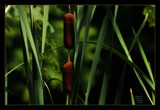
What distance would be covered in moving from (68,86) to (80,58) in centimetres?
16

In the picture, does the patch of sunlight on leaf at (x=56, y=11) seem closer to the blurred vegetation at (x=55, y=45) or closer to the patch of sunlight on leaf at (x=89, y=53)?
the blurred vegetation at (x=55, y=45)

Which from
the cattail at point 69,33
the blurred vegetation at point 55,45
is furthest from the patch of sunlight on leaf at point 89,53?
the cattail at point 69,33

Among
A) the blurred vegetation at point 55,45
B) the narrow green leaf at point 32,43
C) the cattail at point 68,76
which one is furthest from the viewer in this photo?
the blurred vegetation at point 55,45

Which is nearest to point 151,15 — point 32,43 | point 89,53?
point 89,53

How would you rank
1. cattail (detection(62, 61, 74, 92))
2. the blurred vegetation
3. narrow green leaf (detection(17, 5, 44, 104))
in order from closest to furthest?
narrow green leaf (detection(17, 5, 44, 104)) → cattail (detection(62, 61, 74, 92)) → the blurred vegetation

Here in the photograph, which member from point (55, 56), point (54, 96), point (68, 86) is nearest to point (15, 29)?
point (55, 56)

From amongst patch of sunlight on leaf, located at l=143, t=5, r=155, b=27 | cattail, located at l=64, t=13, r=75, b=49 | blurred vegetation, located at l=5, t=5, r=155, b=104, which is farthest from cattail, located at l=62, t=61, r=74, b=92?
patch of sunlight on leaf, located at l=143, t=5, r=155, b=27

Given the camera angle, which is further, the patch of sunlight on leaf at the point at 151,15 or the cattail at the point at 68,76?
the patch of sunlight on leaf at the point at 151,15

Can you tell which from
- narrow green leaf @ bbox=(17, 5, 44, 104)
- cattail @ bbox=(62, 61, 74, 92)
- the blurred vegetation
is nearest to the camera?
narrow green leaf @ bbox=(17, 5, 44, 104)

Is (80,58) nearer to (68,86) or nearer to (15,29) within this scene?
(68,86)

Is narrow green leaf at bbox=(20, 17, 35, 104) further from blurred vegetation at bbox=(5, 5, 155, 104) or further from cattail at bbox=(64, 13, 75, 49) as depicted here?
blurred vegetation at bbox=(5, 5, 155, 104)

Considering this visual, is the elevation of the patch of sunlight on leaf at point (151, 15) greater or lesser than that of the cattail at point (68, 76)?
greater

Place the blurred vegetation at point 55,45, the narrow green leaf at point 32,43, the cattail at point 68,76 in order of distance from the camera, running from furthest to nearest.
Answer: the blurred vegetation at point 55,45 → the cattail at point 68,76 → the narrow green leaf at point 32,43

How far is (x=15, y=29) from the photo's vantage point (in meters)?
1.05
